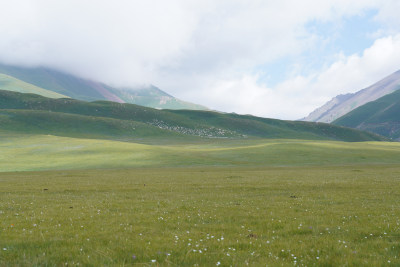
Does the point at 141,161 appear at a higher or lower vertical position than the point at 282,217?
lower

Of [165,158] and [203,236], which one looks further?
[165,158]

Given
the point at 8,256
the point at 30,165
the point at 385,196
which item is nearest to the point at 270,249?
the point at 8,256

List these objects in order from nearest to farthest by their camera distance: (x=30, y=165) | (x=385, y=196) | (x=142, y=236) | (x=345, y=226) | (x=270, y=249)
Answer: (x=270, y=249) → (x=142, y=236) → (x=345, y=226) → (x=385, y=196) → (x=30, y=165)

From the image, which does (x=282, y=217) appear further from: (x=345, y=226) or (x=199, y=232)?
(x=199, y=232)

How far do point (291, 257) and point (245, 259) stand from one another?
149 centimetres

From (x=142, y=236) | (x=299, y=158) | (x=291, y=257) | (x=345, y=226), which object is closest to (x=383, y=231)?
(x=345, y=226)

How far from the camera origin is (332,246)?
31.8 ft

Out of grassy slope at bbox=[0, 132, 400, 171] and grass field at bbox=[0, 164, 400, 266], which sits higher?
grass field at bbox=[0, 164, 400, 266]

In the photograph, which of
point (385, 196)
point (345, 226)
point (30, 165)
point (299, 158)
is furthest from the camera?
point (299, 158)

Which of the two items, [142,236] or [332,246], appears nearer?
[332,246]

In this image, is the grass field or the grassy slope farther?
the grassy slope

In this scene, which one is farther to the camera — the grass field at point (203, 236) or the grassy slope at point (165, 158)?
→ the grassy slope at point (165, 158)

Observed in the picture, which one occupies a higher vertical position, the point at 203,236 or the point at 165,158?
the point at 203,236

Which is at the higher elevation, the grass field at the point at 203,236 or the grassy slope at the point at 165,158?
the grass field at the point at 203,236
